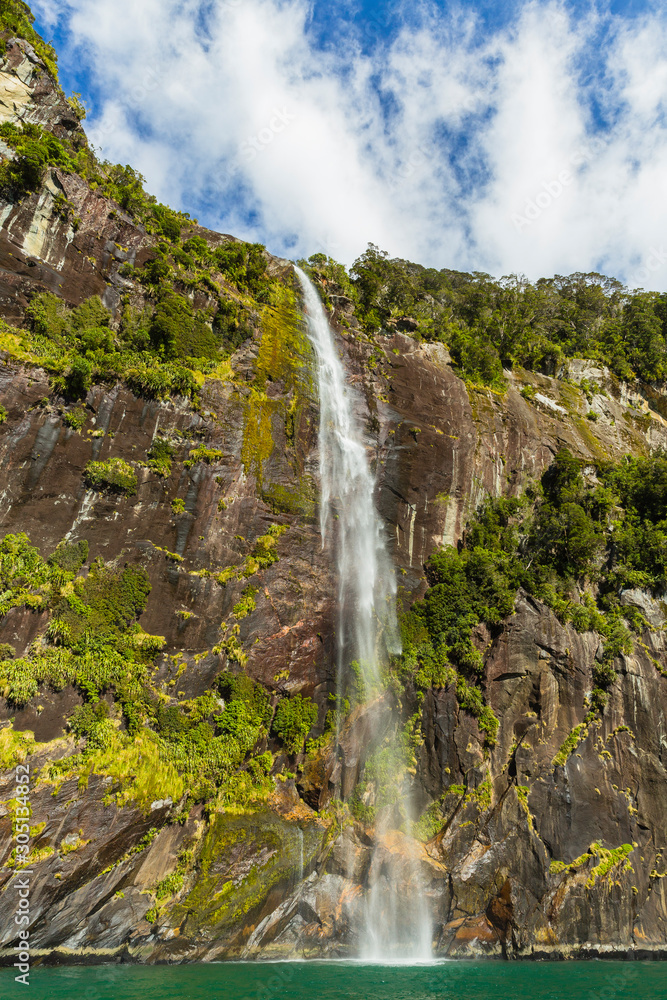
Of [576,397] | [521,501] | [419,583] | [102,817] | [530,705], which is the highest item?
[576,397]

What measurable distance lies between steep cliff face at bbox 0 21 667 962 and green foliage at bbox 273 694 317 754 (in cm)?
25

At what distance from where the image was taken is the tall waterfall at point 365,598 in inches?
715

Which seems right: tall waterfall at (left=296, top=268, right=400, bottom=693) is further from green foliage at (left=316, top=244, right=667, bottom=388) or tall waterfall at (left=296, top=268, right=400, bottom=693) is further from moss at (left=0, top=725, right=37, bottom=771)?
moss at (left=0, top=725, right=37, bottom=771)

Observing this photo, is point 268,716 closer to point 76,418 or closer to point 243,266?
point 76,418

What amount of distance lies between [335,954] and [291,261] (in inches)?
1371

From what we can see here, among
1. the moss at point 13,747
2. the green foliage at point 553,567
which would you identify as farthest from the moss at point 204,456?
the green foliage at point 553,567

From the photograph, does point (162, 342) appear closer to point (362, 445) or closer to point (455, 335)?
point (362, 445)

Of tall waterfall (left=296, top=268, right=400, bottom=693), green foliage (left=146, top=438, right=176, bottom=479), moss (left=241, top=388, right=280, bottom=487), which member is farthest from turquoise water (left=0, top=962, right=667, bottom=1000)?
moss (left=241, top=388, right=280, bottom=487)

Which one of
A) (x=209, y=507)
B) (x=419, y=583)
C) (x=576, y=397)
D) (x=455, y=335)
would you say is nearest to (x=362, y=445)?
(x=419, y=583)

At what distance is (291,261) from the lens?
32375mm

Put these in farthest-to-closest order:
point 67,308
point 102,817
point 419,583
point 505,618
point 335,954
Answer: point 419,583 < point 505,618 < point 67,308 < point 335,954 < point 102,817

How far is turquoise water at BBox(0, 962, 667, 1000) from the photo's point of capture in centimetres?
1178

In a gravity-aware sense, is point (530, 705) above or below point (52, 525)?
below

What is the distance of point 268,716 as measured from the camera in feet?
64.6
